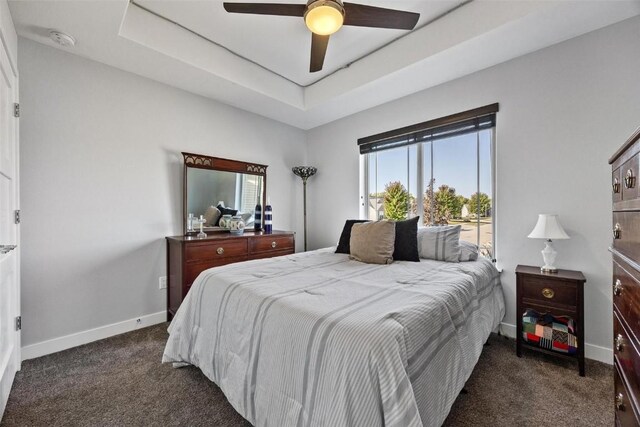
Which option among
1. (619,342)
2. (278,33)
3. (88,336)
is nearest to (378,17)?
(278,33)

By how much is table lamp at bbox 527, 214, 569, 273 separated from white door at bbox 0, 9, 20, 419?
3.41 m

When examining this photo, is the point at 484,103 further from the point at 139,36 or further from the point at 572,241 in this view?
the point at 139,36

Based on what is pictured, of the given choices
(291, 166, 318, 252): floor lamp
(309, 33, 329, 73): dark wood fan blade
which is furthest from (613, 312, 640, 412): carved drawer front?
(291, 166, 318, 252): floor lamp

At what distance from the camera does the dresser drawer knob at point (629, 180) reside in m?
0.87

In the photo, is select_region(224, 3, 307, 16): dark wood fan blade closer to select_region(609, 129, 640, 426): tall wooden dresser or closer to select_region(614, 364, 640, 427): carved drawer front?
select_region(609, 129, 640, 426): tall wooden dresser

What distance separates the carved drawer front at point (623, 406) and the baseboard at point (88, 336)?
3311 millimetres

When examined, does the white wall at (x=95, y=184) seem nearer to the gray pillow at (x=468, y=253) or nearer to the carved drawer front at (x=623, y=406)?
the gray pillow at (x=468, y=253)

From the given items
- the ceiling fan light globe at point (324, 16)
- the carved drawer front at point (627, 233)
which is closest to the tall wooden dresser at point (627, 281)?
the carved drawer front at point (627, 233)

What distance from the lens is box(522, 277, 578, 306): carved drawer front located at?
1.94m

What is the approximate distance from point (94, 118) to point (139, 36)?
843mm

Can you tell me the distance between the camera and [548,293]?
6.64ft

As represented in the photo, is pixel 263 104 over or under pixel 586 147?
over

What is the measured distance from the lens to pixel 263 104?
3363 mm

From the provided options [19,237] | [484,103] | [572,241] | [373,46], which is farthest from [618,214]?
[19,237]
